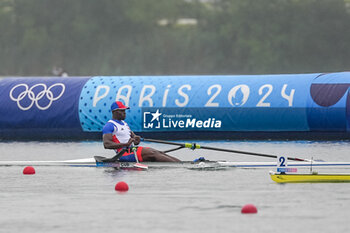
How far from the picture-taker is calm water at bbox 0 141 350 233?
13266mm

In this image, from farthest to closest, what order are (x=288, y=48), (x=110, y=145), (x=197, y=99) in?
(x=288, y=48), (x=197, y=99), (x=110, y=145)

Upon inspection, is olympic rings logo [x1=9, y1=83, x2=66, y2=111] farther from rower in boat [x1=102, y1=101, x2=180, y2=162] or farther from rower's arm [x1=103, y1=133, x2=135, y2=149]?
rower's arm [x1=103, y1=133, x2=135, y2=149]

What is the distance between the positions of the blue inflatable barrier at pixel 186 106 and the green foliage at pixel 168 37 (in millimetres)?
55801

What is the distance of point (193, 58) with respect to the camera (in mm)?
94625

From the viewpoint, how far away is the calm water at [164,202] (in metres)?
13.3

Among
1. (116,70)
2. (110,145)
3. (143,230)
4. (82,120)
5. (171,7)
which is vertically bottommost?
(143,230)

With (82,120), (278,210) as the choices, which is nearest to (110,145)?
(278,210)

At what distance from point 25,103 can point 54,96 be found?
100 cm

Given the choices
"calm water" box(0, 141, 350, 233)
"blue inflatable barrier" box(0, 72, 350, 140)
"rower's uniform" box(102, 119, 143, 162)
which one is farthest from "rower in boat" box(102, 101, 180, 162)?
"blue inflatable barrier" box(0, 72, 350, 140)

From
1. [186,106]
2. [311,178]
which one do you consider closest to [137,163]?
[311,178]

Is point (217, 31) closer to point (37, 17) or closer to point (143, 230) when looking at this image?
point (37, 17)

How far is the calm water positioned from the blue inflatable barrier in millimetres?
8644

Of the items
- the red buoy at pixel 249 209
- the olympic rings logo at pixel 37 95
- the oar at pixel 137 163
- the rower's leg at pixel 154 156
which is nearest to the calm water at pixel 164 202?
the red buoy at pixel 249 209

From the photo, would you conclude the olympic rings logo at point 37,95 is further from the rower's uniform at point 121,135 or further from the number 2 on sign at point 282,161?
the number 2 on sign at point 282,161
